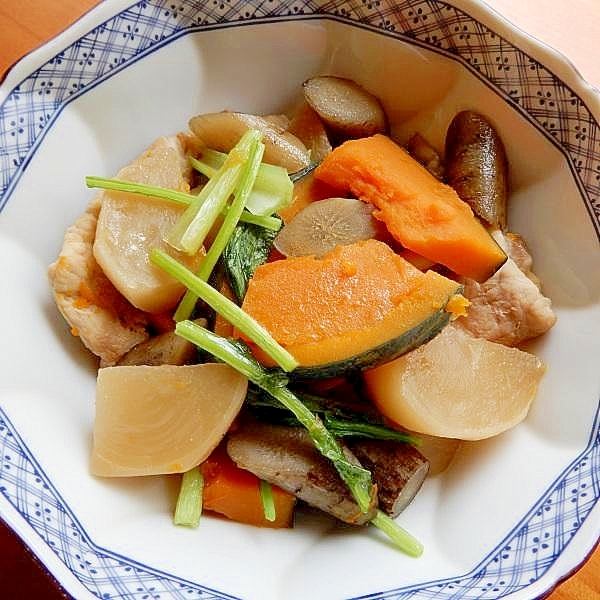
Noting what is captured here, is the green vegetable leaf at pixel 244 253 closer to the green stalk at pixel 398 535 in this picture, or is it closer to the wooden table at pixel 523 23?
the green stalk at pixel 398 535

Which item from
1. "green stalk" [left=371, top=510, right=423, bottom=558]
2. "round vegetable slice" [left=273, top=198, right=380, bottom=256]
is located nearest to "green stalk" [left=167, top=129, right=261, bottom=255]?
"round vegetable slice" [left=273, top=198, right=380, bottom=256]

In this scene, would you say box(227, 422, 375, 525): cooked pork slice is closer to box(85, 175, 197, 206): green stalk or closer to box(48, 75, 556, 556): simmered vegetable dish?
box(48, 75, 556, 556): simmered vegetable dish

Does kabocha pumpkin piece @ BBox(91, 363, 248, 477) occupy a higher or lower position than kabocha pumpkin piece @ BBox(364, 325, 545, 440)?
lower

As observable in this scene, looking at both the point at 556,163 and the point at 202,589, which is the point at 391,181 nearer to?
the point at 556,163

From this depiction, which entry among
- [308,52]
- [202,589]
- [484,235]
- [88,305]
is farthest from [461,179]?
[202,589]

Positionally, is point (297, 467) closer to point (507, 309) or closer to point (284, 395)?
point (284, 395)

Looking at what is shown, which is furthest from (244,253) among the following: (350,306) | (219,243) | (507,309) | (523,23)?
(523,23)
